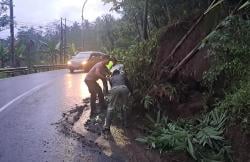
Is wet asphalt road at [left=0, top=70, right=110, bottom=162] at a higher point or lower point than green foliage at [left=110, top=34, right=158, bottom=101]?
lower

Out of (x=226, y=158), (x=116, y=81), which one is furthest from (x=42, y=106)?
(x=226, y=158)

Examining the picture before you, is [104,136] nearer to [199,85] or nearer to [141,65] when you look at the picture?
[199,85]

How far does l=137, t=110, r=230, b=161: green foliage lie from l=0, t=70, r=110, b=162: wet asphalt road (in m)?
1.45

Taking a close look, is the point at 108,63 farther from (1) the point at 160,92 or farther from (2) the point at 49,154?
(2) the point at 49,154

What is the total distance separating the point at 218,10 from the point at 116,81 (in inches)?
121

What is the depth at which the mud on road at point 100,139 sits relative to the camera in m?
7.84

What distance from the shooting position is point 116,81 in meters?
10.5

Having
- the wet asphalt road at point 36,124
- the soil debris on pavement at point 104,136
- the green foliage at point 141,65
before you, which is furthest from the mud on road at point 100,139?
the green foliage at point 141,65

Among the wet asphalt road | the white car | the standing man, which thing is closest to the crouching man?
the standing man

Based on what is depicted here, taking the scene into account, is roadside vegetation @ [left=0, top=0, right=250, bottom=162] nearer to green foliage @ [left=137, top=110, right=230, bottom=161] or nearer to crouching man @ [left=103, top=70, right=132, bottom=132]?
green foliage @ [left=137, top=110, right=230, bottom=161]

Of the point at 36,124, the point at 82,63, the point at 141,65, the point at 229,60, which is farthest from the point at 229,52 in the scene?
the point at 82,63

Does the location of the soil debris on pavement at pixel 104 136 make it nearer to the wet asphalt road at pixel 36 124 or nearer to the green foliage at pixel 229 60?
the wet asphalt road at pixel 36 124

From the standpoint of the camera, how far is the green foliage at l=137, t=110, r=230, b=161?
7332 millimetres

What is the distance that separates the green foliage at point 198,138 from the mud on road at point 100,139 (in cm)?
30
